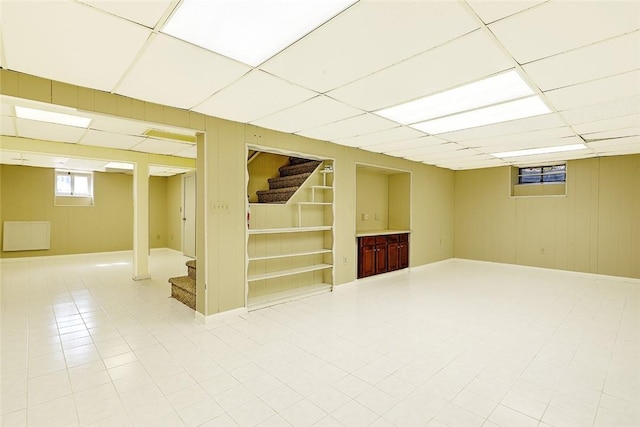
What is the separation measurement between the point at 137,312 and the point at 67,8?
3758 millimetres

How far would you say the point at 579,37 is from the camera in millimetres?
2035

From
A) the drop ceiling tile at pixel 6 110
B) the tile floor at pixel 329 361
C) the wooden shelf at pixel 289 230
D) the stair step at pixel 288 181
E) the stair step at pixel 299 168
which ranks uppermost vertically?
the drop ceiling tile at pixel 6 110

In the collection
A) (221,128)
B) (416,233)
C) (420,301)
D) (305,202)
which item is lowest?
(420,301)

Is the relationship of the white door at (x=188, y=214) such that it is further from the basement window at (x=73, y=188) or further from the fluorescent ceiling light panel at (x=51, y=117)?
the fluorescent ceiling light panel at (x=51, y=117)

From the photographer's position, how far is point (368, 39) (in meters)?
2.08

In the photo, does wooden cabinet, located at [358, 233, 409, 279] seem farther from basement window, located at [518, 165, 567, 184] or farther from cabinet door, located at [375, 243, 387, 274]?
basement window, located at [518, 165, 567, 184]

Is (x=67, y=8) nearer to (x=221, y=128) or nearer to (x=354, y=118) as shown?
(x=221, y=128)

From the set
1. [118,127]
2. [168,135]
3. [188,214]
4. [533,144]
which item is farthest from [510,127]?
[188,214]

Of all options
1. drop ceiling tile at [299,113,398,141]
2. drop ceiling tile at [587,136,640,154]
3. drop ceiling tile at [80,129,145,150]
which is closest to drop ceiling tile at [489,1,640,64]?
drop ceiling tile at [299,113,398,141]

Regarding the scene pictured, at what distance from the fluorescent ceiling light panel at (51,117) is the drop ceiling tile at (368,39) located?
2.95m

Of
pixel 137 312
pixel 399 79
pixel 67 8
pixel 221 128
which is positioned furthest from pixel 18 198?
pixel 399 79

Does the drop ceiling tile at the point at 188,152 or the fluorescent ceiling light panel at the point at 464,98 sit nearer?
the fluorescent ceiling light panel at the point at 464,98

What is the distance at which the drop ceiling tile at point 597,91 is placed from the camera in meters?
2.68

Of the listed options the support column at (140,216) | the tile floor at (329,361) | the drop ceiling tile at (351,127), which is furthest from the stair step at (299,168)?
the support column at (140,216)
